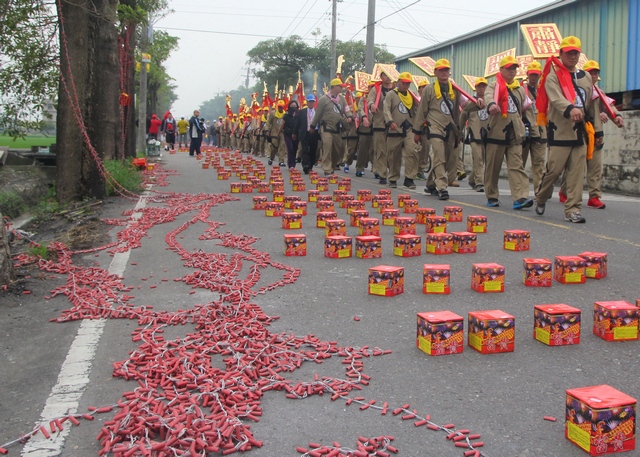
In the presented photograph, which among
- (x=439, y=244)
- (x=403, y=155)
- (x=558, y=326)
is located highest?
(x=403, y=155)

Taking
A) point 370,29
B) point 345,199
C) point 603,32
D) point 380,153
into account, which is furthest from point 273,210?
point 370,29

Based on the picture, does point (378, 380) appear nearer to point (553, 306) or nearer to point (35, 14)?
point (553, 306)

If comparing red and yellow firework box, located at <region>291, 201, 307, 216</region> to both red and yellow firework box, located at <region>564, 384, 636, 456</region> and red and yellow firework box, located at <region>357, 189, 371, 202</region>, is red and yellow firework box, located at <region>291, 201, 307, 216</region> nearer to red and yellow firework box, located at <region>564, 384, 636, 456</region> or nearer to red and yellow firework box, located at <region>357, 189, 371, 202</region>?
red and yellow firework box, located at <region>357, 189, 371, 202</region>

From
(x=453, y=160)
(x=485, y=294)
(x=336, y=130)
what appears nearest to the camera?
(x=485, y=294)

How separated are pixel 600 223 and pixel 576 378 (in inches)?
259

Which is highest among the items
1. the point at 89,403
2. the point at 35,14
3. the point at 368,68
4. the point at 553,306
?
the point at 368,68

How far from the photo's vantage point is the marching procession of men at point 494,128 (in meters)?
9.80

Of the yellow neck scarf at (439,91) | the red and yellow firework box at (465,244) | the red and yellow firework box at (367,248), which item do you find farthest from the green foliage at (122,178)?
the red and yellow firework box at (465,244)

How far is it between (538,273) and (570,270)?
1.13ft

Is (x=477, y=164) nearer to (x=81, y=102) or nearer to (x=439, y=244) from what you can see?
(x=439, y=244)

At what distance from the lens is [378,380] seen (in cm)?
385

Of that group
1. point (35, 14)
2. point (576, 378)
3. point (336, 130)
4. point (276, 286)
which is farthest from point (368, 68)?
point (576, 378)

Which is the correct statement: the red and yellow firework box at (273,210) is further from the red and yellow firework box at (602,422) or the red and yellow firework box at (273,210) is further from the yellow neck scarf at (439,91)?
the red and yellow firework box at (602,422)

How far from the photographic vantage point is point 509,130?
1145cm
